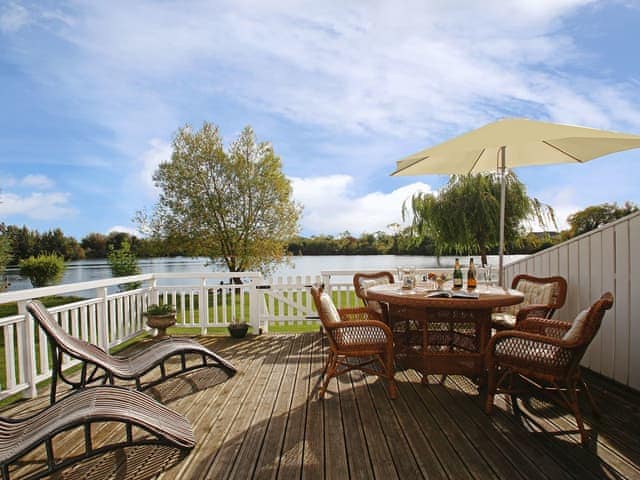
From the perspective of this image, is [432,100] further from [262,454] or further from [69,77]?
[69,77]

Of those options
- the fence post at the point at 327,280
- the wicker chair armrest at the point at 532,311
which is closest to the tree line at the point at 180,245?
the fence post at the point at 327,280

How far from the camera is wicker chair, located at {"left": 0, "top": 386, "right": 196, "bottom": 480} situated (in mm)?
1787

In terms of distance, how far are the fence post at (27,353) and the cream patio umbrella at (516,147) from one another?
397cm

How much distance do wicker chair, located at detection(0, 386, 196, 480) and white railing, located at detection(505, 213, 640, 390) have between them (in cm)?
371

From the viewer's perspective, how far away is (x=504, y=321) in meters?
3.83

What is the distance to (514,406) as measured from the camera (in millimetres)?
2666

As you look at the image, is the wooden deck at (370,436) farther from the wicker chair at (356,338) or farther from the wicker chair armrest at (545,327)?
the wicker chair armrest at (545,327)

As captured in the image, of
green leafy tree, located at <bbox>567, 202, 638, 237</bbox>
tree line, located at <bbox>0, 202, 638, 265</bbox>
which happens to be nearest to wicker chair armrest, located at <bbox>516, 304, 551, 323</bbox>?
tree line, located at <bbox>0, 202, 638, 265</bbox>

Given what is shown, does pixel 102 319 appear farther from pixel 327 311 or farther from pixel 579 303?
pixel 579 303

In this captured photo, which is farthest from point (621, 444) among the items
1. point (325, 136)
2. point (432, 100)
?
point (325, 136)

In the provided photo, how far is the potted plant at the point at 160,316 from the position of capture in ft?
17.3

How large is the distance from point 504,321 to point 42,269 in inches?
674

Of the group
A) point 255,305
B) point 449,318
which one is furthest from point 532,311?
point 255,305

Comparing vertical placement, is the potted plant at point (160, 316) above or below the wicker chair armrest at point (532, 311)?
below
